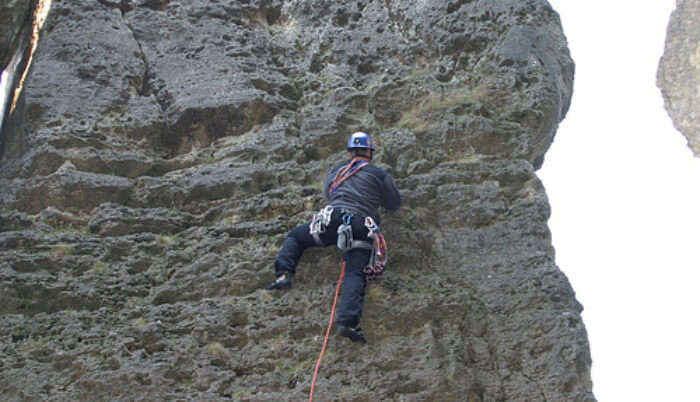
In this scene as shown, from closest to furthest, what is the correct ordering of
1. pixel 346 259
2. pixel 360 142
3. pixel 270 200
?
pixel 346 259
pixel 360 142
pixel 270 200

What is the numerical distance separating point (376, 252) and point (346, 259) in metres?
0.22

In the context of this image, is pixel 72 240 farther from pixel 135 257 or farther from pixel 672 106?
pixel 672 106

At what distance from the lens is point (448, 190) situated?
22.8 ft

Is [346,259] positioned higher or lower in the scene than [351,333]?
higher

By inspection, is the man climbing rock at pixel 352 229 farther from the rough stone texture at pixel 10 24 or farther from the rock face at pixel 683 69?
the rough stone texture at pixel 10 24

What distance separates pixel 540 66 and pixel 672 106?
4.07ft

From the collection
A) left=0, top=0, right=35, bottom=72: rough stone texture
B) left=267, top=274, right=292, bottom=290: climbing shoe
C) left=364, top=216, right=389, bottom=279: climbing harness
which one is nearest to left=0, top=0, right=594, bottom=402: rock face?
left=267, top=274, right=292, bottom=290: climbing shoe

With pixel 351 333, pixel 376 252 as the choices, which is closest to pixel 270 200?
pixel 376 252

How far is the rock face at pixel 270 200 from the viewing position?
5875 mm

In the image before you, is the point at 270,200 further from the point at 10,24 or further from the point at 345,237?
the point at 10,24

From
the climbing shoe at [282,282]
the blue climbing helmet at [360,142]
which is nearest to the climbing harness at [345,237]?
the climbing shoe at [282,282]

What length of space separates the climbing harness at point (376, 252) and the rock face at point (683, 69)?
3123 millimetres

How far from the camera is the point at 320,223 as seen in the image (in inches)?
246

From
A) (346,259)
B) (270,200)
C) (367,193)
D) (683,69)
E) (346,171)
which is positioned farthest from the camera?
(683,69)
